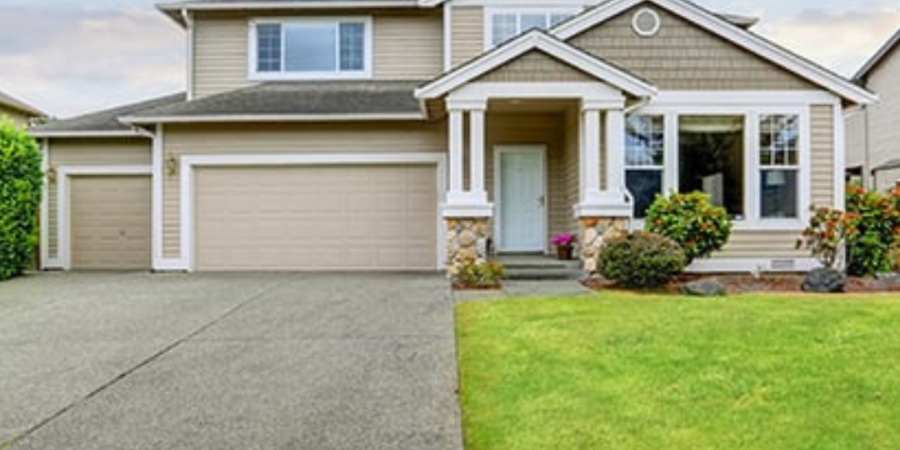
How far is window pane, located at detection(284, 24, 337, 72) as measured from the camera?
1770cm

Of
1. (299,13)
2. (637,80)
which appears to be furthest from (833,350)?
(299,13)

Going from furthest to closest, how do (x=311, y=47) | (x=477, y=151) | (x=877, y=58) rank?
(x=877, y=58), (x=311, y=47), (x=477, y=151)

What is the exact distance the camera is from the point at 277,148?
16.0 metres

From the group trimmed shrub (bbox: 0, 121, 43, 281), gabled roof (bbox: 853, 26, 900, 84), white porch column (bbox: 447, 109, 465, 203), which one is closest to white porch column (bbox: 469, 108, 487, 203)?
white porch column (bbox: 447, 109, 465, 203)

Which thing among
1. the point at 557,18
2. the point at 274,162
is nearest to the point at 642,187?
the point at 557,18

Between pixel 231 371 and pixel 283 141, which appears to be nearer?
pixel 231 371

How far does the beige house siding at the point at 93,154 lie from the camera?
17.5 metres

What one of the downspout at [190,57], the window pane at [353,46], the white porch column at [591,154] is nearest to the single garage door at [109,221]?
the downspout at [190,57]

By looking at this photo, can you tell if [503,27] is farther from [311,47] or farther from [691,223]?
[691,223]

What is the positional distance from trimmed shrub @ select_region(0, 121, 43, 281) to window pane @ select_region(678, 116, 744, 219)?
12.7 meters

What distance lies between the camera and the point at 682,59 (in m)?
14.3

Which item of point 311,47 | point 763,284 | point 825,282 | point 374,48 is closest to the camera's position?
point 825,282

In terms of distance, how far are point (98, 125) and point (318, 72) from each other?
16.5ft

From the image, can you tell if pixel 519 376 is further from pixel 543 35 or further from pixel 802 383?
pixel 543 35
